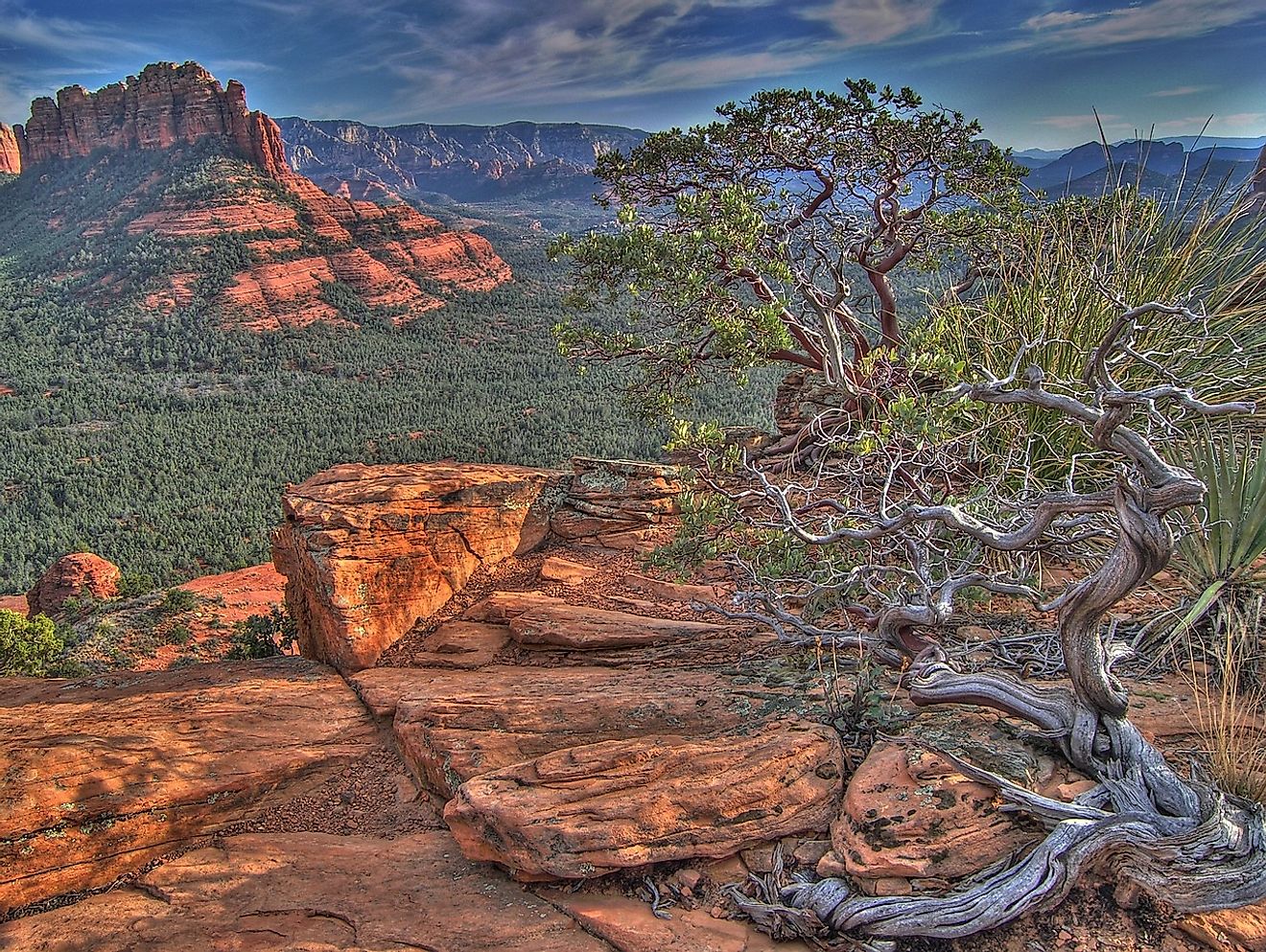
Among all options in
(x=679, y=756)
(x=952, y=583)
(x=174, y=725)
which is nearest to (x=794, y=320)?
(x=952, y=583)

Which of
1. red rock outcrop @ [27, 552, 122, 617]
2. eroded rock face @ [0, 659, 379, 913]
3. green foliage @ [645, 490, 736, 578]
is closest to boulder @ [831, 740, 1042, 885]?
green foliage @ [645, 490, 736, 578]

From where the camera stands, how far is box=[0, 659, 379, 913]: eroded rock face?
4.23 meters

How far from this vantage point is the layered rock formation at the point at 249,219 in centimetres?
5509

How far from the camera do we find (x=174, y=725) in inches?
203

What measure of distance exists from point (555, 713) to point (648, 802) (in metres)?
1.16

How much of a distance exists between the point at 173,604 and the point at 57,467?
20.5 m

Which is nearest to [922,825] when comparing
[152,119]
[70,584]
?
[70,584]

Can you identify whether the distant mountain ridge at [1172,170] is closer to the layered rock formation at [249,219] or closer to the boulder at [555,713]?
the boulder at [555,713]

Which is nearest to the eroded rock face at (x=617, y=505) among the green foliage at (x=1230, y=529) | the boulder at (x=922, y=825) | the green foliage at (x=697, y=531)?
the green foliage at (x=697, y=531)

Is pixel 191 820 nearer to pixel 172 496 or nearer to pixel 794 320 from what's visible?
pixel 794 320

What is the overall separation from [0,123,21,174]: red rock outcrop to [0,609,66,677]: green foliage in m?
112

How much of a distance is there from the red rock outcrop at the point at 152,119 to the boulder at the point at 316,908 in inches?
3335

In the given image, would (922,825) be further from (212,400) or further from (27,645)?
(212,400)

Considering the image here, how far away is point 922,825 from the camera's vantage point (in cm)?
291
